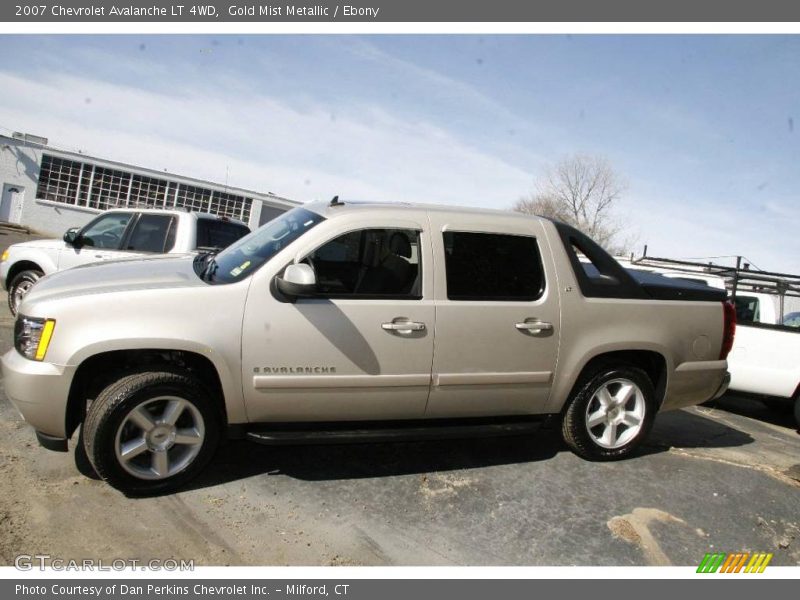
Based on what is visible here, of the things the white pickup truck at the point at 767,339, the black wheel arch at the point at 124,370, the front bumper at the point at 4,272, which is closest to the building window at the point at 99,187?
the front bumper at the point at 4,272

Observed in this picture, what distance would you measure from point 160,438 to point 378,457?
1563 millimetres

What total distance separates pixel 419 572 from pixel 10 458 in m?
2.72

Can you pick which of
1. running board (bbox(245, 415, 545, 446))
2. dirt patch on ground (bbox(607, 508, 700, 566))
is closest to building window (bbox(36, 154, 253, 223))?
running board (bbox(245, 415, 545, 446))

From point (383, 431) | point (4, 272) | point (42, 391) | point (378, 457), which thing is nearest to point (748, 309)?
point (378, 457)

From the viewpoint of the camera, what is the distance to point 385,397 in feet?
11.4

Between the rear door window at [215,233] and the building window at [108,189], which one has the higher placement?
the building window at [108,189]

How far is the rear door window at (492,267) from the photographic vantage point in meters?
3.63

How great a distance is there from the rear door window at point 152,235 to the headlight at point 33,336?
3829mm

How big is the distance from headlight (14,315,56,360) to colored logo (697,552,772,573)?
391cm

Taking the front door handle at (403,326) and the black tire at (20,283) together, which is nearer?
the front door handle at (403,326)

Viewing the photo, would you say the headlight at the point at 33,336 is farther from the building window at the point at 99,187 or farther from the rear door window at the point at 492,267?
the building window at the point at 99,187

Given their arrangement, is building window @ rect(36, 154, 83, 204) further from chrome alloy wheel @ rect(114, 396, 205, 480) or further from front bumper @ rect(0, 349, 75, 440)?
chrome alloy wheel @ rect(114, 396, 205, 480)

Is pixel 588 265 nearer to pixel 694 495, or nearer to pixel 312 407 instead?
pixel 694 495
